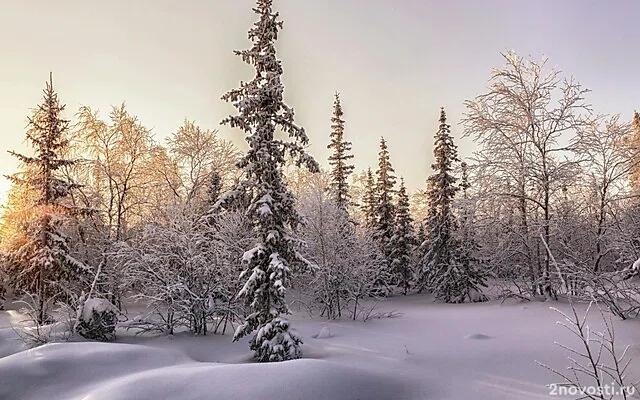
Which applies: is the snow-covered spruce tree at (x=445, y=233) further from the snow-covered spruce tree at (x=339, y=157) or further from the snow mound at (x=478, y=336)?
the snow mound at (x=478, y=336)

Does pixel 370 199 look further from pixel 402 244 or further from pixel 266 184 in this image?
pixel 266 184

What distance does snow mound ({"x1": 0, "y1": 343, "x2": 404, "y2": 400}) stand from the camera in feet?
27.9

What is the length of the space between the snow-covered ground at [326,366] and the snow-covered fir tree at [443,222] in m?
13.8

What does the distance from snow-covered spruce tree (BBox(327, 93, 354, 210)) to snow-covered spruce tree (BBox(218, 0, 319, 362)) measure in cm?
2131

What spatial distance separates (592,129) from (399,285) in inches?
913

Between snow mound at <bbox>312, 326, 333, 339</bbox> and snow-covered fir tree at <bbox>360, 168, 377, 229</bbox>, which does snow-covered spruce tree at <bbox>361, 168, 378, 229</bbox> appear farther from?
snow mound at <bbox>312, 326, 333, 339</bbox>

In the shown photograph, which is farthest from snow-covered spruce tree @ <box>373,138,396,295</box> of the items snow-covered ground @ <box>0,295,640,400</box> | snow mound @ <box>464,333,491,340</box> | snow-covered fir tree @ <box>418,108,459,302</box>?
snow mound @ <box>464,333,491,340</box>

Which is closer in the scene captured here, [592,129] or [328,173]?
[592,129]

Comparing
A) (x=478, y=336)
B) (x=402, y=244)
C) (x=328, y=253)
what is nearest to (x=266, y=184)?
(x=478, y=336)

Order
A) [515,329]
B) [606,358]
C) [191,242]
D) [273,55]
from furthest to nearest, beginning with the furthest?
[191,242] < [515,329] < [273,55] < [606,358]

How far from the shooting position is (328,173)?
38.2 m

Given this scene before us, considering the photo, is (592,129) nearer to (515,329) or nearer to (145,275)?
(515,329)

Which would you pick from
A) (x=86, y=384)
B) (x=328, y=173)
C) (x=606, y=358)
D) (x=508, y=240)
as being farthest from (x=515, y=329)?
(x=328, y=173)

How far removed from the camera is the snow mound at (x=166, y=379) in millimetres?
8491
